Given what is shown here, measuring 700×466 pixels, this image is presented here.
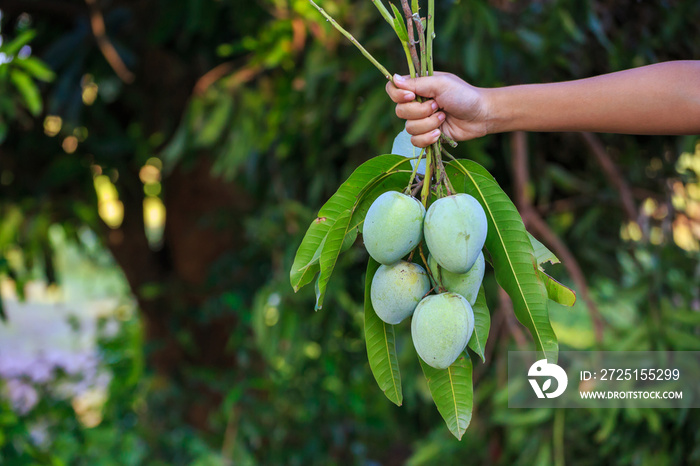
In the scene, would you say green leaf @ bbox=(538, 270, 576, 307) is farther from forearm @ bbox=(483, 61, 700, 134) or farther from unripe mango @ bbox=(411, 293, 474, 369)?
forearm @ bbox=(483, 61, 700, 134)

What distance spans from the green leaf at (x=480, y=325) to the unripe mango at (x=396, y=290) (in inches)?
3.0

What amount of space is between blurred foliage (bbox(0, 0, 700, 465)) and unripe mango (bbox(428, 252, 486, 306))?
0.92 m

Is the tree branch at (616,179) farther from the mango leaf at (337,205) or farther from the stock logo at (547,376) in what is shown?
the mango leaf at (337,205)

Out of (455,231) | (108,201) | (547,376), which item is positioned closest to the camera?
(455,231)

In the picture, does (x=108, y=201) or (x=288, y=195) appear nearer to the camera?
(x=288, y=195)

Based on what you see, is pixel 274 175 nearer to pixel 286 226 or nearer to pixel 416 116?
pixel 286 226

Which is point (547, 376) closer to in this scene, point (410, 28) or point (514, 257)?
point (514, 257)

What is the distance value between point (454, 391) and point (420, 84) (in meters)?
0.31

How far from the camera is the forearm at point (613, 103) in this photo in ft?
2.16

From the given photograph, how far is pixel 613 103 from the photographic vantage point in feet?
2.21

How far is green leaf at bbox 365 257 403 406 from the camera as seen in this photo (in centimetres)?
61

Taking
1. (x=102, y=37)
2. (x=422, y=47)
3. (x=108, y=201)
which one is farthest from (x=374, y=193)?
(x=108, y=201)

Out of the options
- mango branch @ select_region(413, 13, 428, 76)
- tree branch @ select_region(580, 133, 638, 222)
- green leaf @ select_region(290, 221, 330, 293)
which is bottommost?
tree branch @ select_region(580, 133, 638, 222)

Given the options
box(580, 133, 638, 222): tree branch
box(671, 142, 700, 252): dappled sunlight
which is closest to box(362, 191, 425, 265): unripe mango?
box(580, 133, 638, 222): tree branch
